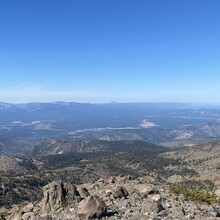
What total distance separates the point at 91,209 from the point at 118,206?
3.13m

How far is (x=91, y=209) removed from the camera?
2420 cm

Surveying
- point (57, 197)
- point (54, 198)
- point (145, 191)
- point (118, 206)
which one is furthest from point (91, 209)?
point (145, 191)

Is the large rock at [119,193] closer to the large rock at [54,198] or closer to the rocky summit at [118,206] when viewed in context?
the rocky summit at [118,206]

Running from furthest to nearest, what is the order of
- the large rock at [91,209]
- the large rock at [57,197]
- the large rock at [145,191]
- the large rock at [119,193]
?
the large rock at [145,191], the large rock at [119,193], the large rock at [57,197], the large rock at [91,209]

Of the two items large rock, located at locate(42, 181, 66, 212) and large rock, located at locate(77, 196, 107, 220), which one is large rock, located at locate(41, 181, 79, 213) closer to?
large rock, located at locate(42, 181, 66, 212)

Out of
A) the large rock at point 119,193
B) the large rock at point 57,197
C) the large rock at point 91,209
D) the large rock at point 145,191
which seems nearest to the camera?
the large rock at point 91,209

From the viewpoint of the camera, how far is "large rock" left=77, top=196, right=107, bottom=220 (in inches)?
942

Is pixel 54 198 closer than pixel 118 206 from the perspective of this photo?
No

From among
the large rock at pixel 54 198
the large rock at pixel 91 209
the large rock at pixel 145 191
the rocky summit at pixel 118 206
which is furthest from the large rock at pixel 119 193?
the large rock at pixel 91 209

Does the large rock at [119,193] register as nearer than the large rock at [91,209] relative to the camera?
No

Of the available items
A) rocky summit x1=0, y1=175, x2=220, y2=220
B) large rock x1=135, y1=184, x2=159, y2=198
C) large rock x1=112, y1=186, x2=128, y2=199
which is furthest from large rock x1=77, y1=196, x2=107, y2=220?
large rock x1=135, y1=184, x2=159, y2=198

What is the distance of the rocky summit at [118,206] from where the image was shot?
942 inches

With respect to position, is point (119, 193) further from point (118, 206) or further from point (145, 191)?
point (118, 206)

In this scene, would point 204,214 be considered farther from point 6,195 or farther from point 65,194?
point 6,195
